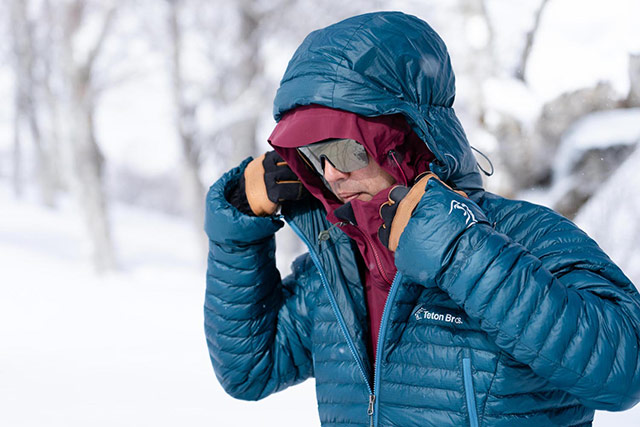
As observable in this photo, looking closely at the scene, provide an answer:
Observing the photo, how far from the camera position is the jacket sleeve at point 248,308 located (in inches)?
59.1

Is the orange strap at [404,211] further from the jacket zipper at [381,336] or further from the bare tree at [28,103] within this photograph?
the bare tree at [28,103]

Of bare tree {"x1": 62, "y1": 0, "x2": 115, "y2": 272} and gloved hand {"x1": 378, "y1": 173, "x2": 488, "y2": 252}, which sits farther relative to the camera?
bare tree {"x1": 62, "y1": 0, "x2": 115, "y2": 272}

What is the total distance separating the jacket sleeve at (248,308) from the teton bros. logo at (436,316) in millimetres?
398

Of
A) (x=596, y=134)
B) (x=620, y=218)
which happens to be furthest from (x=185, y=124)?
(x=620, y=218)

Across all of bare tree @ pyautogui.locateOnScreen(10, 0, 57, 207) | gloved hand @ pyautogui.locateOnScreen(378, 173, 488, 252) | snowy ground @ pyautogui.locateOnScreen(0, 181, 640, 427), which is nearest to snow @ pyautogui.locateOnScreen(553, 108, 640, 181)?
snowy ground @ pyautogui.locateOnScreen(0, 181, 640, 427)

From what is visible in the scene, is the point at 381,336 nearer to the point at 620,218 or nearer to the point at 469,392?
the point at 469,392

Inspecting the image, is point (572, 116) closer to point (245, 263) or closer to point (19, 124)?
point (245, 263)

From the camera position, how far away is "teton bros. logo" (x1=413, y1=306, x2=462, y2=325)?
1.23m

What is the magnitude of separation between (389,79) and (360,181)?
9.3 inches

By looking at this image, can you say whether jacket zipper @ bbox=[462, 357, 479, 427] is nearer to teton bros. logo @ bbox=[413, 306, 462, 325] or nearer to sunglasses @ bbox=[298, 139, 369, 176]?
teton bros. logo @ bbox=[413, 306, 462, 325]

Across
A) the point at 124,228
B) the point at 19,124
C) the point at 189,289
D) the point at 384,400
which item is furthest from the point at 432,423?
the point at 19,124

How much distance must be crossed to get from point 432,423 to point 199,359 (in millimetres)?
2718

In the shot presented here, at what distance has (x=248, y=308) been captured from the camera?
153 cm

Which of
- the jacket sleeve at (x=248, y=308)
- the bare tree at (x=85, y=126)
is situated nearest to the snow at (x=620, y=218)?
the jacket sleeve at (x=248, y=308)
